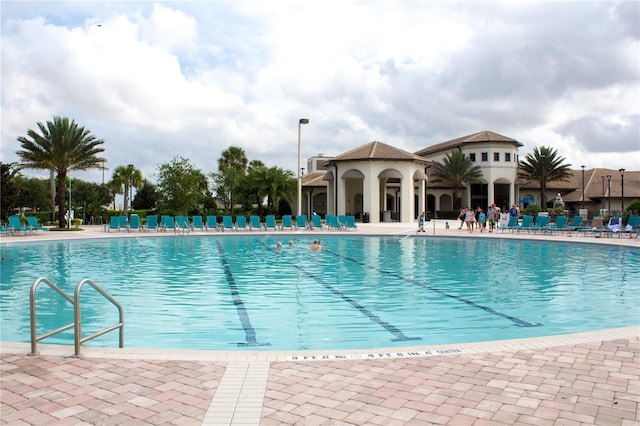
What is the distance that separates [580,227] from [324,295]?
1949cm

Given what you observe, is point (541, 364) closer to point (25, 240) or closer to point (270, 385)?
point (270, 385)

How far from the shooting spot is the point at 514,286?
1057cm

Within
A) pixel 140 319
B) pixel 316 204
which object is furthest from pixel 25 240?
pixel 316 204

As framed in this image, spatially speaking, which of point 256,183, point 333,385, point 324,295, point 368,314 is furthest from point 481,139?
point 333,385

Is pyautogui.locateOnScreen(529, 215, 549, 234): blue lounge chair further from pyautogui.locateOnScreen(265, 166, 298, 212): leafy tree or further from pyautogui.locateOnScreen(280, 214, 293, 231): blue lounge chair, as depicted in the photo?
pyautogui.locateOnScreen(265, 166, 298, 212): leafy tree

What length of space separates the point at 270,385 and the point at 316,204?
143 ft

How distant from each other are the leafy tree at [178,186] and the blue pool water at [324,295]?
17.6m

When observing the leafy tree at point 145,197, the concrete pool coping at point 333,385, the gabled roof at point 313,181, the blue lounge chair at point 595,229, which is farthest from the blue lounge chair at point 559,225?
the leafy tree at point 145,197

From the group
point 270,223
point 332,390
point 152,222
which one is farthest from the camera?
point 270,223

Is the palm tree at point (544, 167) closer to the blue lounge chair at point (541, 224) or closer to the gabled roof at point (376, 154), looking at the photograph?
the gabled roof at point (376, 154)

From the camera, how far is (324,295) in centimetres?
968

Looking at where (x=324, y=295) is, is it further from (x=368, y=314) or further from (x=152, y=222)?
(x=152, y=222)

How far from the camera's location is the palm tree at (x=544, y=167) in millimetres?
47531

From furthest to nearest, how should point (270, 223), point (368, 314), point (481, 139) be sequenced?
point (481, 139), point (270, 223), point (368, 314)
